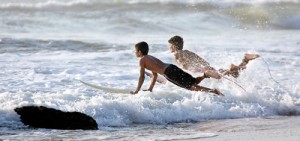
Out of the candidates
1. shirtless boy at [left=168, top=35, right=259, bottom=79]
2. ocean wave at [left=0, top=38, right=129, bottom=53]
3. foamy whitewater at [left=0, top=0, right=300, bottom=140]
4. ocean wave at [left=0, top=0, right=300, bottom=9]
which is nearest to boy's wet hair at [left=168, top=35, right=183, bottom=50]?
shirtless boy at [left=168, top=35, right=259, bottom=79]

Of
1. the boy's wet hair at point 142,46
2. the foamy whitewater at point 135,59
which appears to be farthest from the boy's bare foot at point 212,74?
the boy's wet hair at point 142,46

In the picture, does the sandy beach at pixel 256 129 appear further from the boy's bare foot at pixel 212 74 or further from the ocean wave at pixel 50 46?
the ocean wave at pixel 50 46

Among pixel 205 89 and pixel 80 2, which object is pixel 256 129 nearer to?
pixel 205 89

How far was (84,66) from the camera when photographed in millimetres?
14344

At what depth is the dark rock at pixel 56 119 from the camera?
8664 millimetres

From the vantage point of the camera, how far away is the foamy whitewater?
960 centimetres

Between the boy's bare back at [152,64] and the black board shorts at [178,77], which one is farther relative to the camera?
the black board shorts at [178,77]

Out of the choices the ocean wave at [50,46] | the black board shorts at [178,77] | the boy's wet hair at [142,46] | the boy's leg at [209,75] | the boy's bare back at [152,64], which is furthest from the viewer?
the ocean wave at [50,46]

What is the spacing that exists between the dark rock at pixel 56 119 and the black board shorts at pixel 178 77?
2249 mm

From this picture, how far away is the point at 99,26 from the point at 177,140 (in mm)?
15464

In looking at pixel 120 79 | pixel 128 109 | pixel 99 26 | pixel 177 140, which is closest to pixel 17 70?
pixel 120 79

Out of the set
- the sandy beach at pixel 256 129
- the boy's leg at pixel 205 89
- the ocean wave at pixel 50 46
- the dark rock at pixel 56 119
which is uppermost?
the ocean wave at pixel 50 46

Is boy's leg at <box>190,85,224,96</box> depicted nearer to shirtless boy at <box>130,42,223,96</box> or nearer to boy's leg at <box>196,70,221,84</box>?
shirtless boy at <box>130,42,223,96</box>

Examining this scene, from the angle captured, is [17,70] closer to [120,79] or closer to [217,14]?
[120,79]
